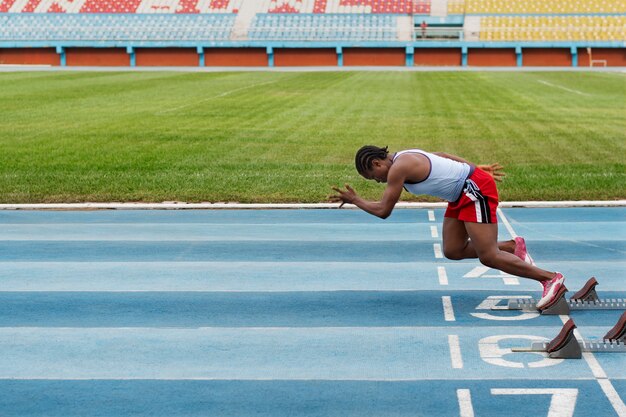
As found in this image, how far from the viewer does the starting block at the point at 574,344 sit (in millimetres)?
6449

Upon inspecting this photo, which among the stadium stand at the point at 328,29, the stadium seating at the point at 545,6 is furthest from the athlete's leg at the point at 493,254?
the stadium seating at the point at 545,6

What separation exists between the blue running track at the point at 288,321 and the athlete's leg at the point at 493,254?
1.25ft

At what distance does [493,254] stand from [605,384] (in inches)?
63.2

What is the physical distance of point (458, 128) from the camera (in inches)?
870

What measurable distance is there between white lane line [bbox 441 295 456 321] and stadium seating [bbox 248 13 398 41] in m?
60.9

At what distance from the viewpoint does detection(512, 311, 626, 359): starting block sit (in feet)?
21.2

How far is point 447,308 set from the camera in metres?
7.75

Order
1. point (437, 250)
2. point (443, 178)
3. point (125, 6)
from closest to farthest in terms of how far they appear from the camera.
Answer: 1. point (443, 178)
2. point (437, 250)
3. point (125, 6)

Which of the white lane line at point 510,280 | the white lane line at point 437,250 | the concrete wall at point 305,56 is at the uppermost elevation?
the white lane line at point 510,280

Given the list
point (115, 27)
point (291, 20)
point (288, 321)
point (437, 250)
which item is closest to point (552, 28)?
point (291, 20)

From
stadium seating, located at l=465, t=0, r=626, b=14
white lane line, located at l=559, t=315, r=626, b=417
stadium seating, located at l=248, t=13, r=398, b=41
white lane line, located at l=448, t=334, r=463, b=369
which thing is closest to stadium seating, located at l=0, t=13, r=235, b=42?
stadium seating, located at l=248, t=13, r=398, b=41

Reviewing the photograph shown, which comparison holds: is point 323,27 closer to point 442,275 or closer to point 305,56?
point 305,56

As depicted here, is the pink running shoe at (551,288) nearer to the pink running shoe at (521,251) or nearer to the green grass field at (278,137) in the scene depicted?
the pink running shoe at (521,251)

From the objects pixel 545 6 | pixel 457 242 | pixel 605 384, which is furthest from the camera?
pixel 545 6
